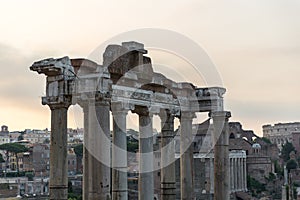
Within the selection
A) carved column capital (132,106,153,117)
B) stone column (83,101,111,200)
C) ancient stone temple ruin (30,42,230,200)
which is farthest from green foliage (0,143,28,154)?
stone column (83,101,111,200)

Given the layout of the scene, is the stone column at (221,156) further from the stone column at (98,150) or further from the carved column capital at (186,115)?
the stone column at (98,150)

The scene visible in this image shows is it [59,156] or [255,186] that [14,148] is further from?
[59,156]

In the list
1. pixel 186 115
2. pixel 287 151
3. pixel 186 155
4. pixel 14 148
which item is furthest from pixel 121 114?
pixel 287 151

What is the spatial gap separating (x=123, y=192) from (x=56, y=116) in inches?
94.6

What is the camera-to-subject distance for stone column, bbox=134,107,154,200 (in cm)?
1166

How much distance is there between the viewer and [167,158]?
12.7 metres

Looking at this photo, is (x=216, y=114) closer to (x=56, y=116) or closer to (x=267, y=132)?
(x=56, y=116)

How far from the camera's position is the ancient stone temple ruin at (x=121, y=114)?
9094 mm

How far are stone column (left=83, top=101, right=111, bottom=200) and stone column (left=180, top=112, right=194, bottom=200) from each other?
4.06 metres

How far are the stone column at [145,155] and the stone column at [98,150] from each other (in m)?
2.44

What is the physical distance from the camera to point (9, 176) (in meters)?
71.1

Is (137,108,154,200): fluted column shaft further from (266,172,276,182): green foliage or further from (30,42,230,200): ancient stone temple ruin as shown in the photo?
(266,172,276,182): green foliage

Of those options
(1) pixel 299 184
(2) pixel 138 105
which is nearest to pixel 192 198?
(2) pixel 138 105

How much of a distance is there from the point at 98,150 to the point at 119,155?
1750mm
